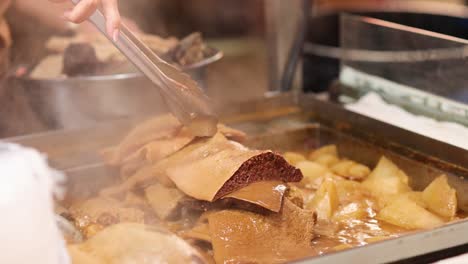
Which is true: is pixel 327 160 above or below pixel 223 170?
below

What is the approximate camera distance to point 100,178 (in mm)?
1923

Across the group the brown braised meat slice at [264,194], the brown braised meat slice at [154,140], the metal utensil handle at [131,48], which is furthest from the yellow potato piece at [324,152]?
the metal utensil handle at [131,48]

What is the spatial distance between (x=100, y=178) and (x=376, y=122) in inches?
35.8

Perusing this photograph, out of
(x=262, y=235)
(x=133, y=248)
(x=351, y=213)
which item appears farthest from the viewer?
(x=351, y=213)

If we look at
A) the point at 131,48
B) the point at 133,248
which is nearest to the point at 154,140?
the point at 131,48

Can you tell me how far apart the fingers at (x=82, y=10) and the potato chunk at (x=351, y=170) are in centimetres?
93

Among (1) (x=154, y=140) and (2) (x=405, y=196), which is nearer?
(2) (x=405, y=196)

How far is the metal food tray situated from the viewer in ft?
5.69

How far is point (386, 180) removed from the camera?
1.80 m

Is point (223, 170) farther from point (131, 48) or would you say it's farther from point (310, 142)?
point (310, 142)

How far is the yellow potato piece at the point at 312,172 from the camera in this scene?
1.84 meters

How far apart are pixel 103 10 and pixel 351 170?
36.0 inches

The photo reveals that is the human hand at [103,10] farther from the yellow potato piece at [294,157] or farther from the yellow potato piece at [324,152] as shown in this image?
the yellow potato piece at [324,152]

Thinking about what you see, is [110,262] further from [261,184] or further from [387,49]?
[387,49]
